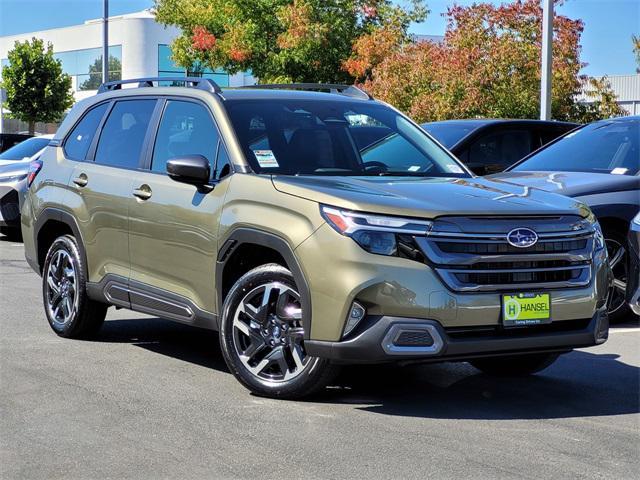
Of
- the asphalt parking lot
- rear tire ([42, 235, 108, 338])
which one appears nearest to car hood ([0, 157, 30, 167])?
rear tire ([42, 235, 108, 338])

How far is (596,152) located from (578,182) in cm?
93

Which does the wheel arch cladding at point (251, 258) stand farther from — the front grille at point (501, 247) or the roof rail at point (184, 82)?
the roof rail at point (184, 82)

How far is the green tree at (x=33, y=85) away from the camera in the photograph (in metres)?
51.1

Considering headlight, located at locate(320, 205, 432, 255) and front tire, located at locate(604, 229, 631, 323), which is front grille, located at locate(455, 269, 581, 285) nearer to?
headlight, located at locate(320, 205, 432, 255)

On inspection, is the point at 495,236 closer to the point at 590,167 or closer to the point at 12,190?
the point at 590,167

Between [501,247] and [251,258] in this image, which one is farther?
[251,258]

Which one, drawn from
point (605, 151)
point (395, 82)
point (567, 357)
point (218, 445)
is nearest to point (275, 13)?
point (395, 82)

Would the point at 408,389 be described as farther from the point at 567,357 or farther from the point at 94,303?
the point at 94,303

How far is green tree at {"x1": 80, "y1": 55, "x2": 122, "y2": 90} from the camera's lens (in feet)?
200

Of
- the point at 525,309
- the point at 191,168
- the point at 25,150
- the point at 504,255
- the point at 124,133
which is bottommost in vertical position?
the point at 25,150

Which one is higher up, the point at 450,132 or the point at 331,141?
the point at 331,141

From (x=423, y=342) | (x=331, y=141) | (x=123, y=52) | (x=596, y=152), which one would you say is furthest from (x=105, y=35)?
(x=123, y=52)

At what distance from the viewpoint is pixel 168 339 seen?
317 inches

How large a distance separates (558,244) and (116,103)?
144 inches
